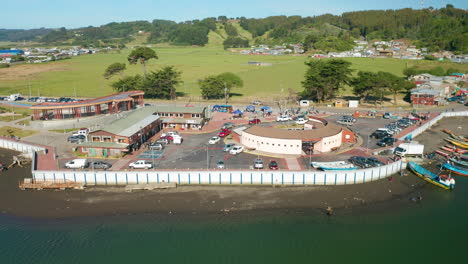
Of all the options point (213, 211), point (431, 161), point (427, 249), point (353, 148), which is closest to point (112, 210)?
point (213, 211)

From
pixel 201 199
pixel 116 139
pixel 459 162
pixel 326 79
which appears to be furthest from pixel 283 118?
pixel 201 199

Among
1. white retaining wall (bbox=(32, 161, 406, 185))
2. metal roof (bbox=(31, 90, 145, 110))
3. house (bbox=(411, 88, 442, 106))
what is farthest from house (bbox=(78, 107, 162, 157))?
house (bbox=(411, 88, 442, 106))

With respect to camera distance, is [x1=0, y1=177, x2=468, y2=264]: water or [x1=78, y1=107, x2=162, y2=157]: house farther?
[x1=78, y1=107, x2=162, y2=157]: house

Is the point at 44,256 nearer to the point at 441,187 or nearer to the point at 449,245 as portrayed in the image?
the point at 449,245

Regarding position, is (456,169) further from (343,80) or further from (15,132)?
(15,132)

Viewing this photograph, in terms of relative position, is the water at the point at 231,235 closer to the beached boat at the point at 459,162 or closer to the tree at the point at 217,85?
the beached boat at the point at 459,162

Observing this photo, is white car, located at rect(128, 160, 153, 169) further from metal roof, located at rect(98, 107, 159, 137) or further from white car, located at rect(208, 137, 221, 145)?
white car, located at rect(208, 137, 221, 145)
